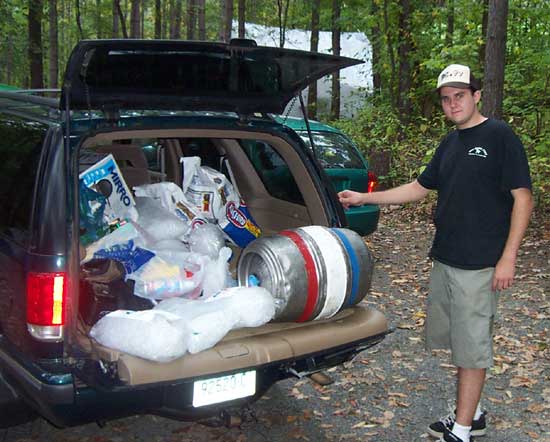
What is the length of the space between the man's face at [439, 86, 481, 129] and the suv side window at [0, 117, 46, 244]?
2.13m

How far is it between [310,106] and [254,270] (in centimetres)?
1839

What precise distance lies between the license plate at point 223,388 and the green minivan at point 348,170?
388 cm

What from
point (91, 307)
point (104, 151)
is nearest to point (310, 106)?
point (104, 151)

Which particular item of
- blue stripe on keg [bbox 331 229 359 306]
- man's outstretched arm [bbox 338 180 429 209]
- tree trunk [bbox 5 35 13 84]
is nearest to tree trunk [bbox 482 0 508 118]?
man's outstretched arm [bbox 338 180 429 209]

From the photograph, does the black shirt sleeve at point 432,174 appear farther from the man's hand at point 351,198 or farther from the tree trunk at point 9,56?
the tree trunk at point 9,56

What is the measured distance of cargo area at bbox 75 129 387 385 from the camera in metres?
2.77

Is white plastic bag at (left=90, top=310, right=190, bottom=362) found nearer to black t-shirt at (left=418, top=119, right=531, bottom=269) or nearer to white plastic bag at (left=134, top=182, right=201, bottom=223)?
white plastic bag at (left=134, top=182, right=201, bottom=223)

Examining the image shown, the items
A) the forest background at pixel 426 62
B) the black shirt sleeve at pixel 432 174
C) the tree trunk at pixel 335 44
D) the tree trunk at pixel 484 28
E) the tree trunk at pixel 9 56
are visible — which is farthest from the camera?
the tree trunk at pixel 9 56

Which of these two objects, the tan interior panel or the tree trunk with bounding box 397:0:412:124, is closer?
the tan interior panel

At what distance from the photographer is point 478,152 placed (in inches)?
137

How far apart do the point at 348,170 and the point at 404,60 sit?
9051 millimetres

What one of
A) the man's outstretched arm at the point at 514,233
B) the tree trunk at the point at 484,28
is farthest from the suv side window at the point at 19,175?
the tree trunk at the point at 484,28

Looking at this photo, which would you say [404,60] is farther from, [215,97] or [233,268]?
[215,97]

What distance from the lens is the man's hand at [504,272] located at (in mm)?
3406
